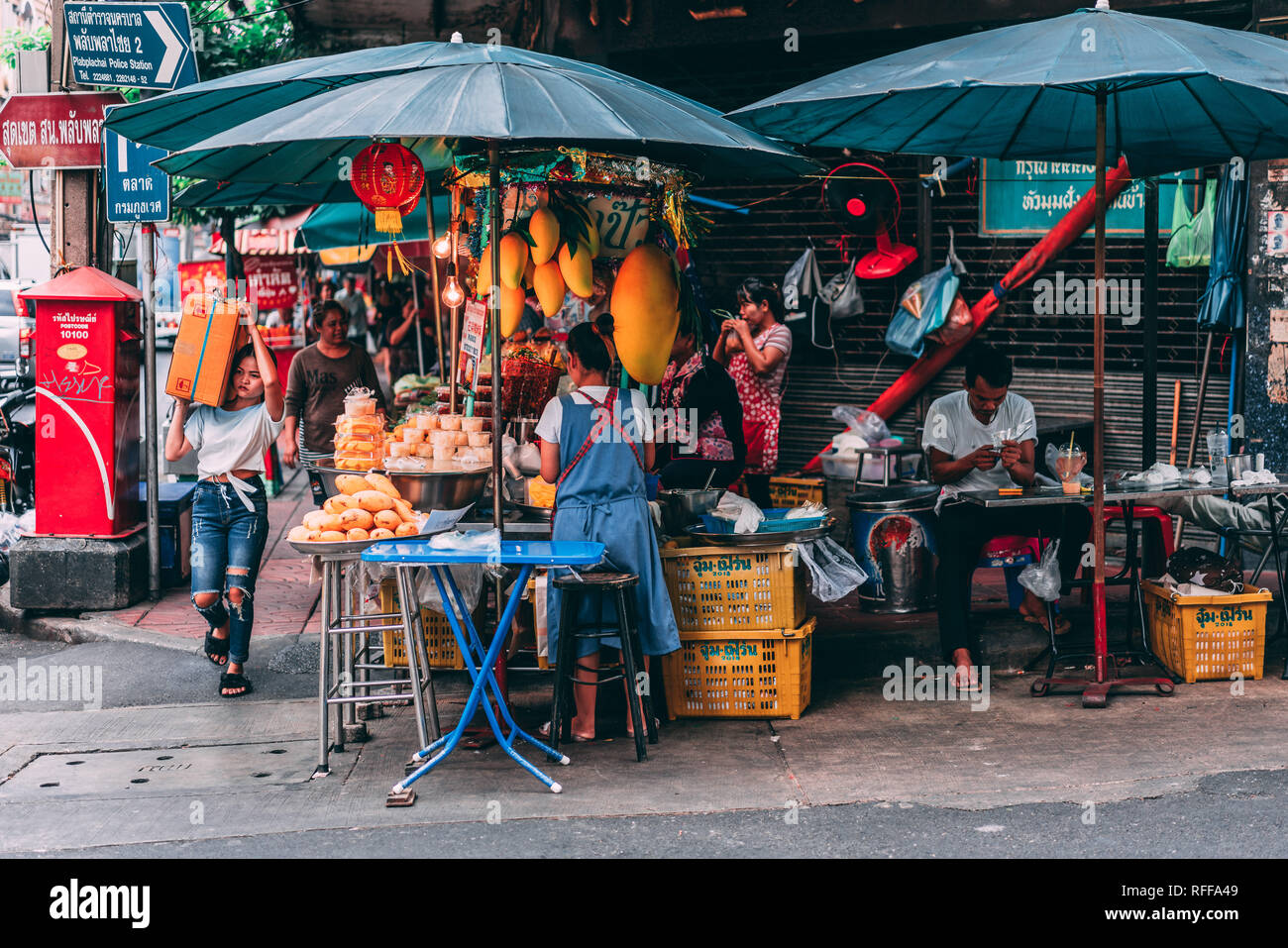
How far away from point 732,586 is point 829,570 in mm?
534

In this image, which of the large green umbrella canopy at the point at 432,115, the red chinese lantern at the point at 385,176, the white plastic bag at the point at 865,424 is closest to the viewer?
the large green umbrella canopy at the point at 432,115

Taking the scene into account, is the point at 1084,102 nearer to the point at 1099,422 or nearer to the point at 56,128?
the point at 1099,422

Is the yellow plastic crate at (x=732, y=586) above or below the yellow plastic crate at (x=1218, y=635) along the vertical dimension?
above

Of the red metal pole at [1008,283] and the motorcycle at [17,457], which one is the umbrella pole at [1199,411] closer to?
the red metal pole at [1008,283]

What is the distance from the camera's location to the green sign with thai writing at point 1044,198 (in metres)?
8.97

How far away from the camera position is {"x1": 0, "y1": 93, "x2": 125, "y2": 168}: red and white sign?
8.05 meters

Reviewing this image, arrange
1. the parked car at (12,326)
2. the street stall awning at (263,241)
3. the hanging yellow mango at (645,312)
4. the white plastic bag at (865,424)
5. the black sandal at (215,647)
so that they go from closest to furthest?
the hanging yellow mango at (645,312) → the black sandal at (215,647) → the white plastic bag at (865,424) → the street stall awning at (263,241) → the parked car at (12,326)

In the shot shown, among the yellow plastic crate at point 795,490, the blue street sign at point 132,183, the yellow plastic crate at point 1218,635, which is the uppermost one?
the blue street sign at point 132,183

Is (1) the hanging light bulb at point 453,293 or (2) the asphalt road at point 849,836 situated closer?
(2) the asphalt road at point 849,836

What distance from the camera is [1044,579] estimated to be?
680 centimetres

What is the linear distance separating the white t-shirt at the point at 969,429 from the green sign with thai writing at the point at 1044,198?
2.44m

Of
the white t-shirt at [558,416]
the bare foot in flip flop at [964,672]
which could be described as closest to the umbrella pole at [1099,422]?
the bare foot in flip flop at [964,672]

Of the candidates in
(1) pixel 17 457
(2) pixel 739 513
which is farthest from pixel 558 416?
(1) pixel 17 457

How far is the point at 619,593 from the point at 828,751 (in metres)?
1.19
